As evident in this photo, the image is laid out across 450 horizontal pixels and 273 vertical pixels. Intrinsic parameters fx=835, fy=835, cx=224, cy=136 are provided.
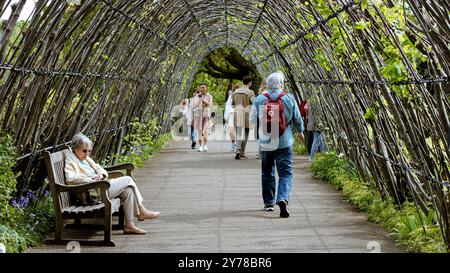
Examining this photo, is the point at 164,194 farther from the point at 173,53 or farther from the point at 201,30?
the point at 201,30

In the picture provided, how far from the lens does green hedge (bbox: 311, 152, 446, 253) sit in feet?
21.4

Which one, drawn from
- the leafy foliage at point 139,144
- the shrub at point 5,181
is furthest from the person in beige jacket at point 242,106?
the shrub at point 5,181

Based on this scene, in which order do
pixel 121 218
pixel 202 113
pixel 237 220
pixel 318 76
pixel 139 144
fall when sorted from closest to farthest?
pixel 121 218, pixel 237 220, pixel 318 76, pixel 139 144, pixel 202 113

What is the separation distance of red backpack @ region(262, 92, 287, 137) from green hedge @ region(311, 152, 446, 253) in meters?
1.23

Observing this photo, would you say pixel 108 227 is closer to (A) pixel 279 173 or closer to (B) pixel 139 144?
(A) pixel 279 173

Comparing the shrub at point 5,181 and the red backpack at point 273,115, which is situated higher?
the red backpack at point 273,115

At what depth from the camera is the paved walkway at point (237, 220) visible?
6.90 m

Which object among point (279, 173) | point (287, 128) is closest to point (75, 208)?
point (279, 173)

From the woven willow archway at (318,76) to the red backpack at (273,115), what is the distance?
0.80 meters

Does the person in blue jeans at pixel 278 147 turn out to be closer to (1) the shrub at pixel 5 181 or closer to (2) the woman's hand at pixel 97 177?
(2) the woman's hand at pixel 97 177

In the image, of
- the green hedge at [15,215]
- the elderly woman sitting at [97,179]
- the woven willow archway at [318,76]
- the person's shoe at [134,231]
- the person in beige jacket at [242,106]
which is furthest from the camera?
the person in beige jacket at [242,106]

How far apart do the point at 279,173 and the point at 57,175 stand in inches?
98.9

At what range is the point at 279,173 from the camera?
8742 millimetres
